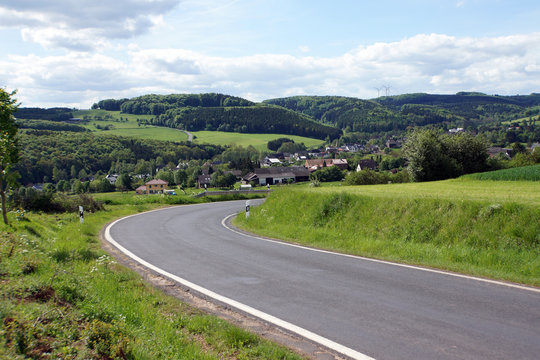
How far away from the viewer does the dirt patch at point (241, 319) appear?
5.23 meters

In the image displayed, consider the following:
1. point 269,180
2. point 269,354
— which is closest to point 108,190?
point 269,180

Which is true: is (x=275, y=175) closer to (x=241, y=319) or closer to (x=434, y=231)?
(x=434, y=231)

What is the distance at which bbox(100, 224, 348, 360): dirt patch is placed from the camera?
523 centimetres

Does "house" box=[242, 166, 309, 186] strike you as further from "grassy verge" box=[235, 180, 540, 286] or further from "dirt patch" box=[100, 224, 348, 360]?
"dirt patch" box=[100, 224, 348, 360]

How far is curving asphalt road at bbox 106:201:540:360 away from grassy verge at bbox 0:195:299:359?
42.7 inches

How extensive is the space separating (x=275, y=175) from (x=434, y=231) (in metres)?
117

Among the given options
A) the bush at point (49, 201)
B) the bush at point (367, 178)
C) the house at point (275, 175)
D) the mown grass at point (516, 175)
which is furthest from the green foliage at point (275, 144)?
the bush at point (49, 201)

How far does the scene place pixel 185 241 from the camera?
14414 mm

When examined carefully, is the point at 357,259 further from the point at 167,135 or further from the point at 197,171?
the point at 167,135

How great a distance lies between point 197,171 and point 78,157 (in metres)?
36.1

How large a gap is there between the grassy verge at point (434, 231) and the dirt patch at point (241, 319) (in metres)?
4.88

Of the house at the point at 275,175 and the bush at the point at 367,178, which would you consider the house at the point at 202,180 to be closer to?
the house at the point at 275,175

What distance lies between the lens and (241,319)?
21.2 feet

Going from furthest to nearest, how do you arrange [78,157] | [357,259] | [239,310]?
[78,157]
[357,259]
[239,310]
